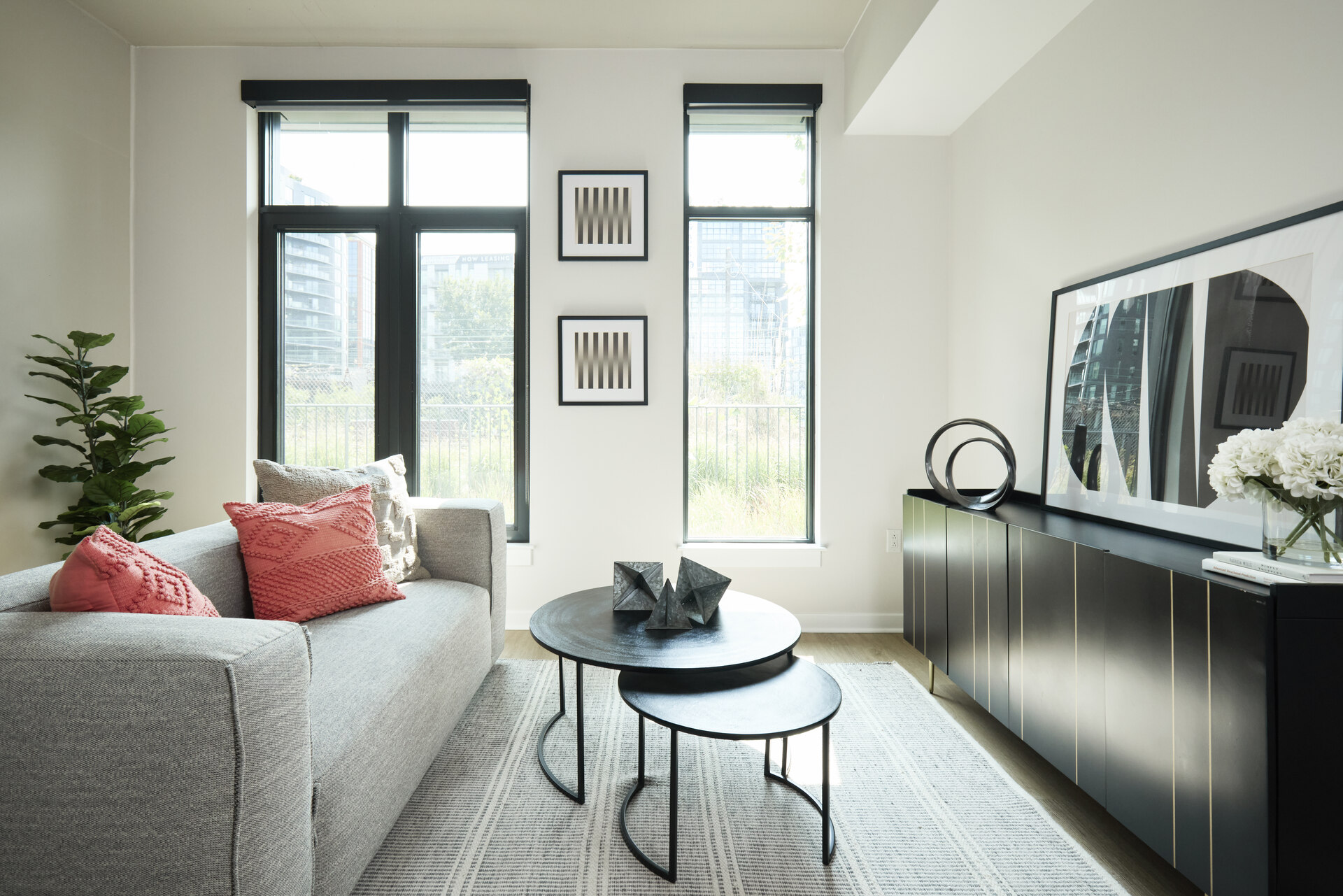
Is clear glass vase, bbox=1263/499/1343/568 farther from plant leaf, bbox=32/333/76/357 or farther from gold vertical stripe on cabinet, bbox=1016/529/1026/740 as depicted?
plant leaf, bbox=32/333/76/357

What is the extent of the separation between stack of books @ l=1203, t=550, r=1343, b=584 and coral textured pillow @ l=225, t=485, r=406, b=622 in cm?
215

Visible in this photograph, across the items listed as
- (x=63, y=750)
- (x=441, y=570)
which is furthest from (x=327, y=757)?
Answer: (x=441, y=570)

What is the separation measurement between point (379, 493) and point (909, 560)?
213 centimetres

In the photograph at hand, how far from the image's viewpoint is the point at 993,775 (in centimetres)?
186

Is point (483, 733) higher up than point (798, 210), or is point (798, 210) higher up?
point (798, 210)

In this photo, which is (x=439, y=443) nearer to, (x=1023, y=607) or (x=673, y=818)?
(x=673, y=818)

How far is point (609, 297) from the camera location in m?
3.12

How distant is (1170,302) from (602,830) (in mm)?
2132

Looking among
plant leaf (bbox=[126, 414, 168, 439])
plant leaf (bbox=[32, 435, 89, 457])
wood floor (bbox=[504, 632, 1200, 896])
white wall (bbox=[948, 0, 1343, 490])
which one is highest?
white wall (bbox=[948, 0, 1343, 490])

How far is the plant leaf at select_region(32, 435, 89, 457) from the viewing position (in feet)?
8.27

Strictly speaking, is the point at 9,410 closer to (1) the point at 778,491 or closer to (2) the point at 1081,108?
(1) the point at 778,491

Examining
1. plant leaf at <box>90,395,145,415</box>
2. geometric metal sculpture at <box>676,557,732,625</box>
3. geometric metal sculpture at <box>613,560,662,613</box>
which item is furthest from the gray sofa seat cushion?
plant leaf at <box>90,395,145,415</box>

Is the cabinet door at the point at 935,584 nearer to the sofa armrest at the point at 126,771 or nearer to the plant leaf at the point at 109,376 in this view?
the sofa armrest at the point at 126,771

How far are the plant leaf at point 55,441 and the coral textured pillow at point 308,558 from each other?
55.0 inches
